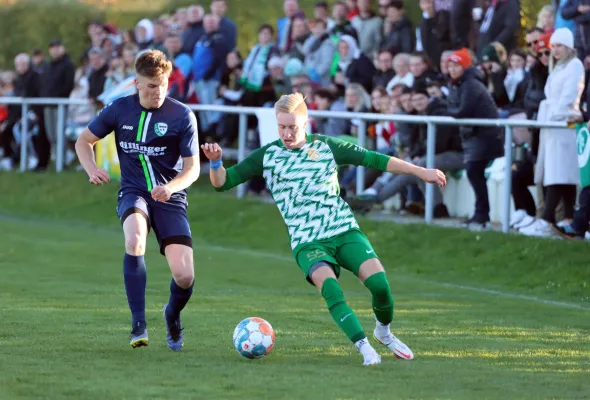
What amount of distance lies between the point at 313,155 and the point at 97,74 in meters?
14.1

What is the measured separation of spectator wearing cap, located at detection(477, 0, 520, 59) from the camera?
55.8ft

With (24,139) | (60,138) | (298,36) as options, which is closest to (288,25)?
(298,36)

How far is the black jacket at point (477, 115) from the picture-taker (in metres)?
14.8

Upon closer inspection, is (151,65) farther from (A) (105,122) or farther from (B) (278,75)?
(B) (278,75)

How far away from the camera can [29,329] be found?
962 cm

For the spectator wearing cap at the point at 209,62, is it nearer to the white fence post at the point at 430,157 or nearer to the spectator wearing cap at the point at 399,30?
the spectator wearing cap at the point at 399,30

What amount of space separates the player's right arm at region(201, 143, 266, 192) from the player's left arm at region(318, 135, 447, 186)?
1.49 ft

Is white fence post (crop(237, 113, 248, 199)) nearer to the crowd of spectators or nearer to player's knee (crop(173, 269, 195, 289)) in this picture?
the crowd of spectators

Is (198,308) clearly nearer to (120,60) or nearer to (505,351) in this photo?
(505,351)

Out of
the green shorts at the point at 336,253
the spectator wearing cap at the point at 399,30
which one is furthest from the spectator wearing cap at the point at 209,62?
the green shorts at the point at 336,253

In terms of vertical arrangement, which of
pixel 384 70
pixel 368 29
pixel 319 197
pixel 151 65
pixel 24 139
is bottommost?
pixel 24 139

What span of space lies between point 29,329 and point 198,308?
189 centimetres

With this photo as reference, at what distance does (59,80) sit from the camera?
2319cm

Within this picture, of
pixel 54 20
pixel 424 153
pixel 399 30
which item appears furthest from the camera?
pixel 54 20
